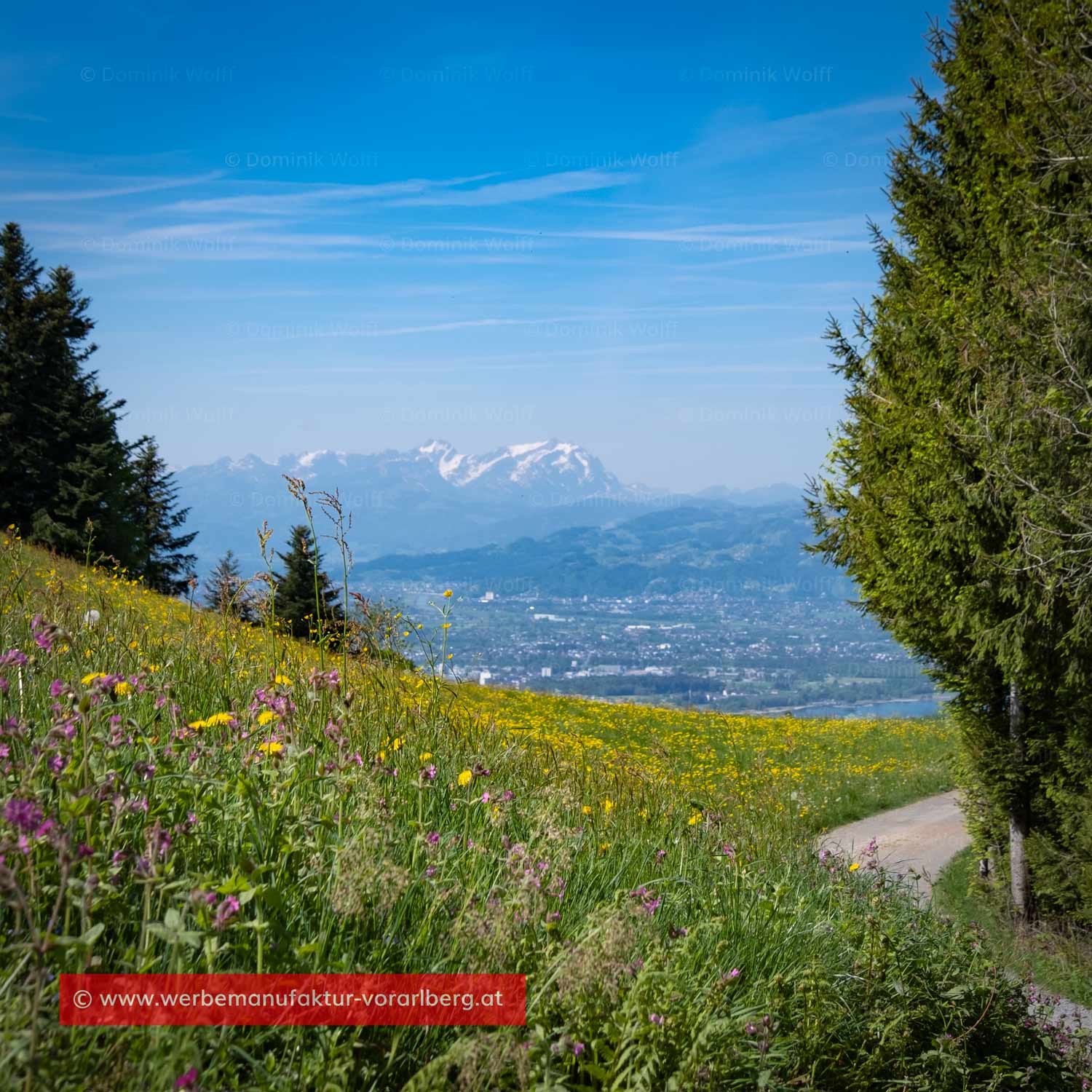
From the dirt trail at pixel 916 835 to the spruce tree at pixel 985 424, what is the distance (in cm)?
142

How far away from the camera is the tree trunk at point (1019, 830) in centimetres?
874

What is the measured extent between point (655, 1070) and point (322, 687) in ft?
6.89

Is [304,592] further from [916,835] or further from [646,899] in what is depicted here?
[646,899]

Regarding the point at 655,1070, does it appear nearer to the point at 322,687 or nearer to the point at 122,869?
the point at 122,869

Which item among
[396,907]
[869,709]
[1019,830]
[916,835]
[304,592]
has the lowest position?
[869,709]

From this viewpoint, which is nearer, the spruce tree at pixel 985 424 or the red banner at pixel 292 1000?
the red banner at pixel 292 1000

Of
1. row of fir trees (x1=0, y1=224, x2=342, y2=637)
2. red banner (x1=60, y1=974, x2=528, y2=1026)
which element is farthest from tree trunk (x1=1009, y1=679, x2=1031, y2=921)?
row of fir trees (x1=0, y1=224, x2=342, y2=637)

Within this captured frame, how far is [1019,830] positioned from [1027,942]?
1.13 metres

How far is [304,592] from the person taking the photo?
89.4 feet

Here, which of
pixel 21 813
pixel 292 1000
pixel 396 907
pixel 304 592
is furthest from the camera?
pixel 304 592

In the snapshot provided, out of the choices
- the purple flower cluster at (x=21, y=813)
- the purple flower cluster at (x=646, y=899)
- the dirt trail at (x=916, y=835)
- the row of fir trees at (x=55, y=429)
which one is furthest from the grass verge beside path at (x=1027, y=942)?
the row of fir trees at (x=55, y=429)

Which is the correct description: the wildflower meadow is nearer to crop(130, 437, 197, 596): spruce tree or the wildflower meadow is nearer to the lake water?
crop(130, 437, 197, 596): spruce tree

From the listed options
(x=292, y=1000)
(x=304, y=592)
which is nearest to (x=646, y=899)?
(x=292, y=1000)

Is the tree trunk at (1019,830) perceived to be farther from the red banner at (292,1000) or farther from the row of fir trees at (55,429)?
the row of fir trees at (55,429)
